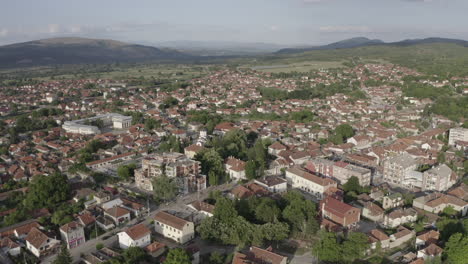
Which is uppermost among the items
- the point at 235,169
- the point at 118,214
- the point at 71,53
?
the point at 71,53

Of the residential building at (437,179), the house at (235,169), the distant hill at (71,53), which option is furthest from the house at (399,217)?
the distant hill at (71,53)

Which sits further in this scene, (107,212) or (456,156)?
(456,156)

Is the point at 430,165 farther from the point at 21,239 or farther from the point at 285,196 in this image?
the point at 21,239

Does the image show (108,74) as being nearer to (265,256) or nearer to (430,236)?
(265,256)

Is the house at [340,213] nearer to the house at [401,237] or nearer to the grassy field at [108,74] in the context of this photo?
the house at [401,237]

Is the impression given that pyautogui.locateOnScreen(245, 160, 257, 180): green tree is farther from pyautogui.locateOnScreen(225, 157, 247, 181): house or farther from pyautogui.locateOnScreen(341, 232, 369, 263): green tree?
pyautogui.locateOnScreen(341, 232, 369, 263): green tree

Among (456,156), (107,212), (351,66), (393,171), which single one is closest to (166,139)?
(107,212)

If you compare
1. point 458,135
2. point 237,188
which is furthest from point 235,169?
point 458,135
